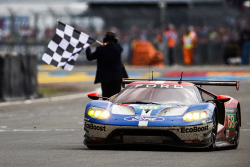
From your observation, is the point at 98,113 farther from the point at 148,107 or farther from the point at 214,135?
the point at 214,135

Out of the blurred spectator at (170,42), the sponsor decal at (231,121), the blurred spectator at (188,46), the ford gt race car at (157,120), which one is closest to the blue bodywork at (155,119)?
the ford gt race car at (157,120)

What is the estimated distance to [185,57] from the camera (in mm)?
39094

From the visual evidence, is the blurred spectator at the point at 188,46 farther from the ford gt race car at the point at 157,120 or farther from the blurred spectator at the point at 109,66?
the ford gt race car at the point at 157,120

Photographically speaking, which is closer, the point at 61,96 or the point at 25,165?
the point at 25,165

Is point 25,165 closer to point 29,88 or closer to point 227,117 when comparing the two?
point 227,117

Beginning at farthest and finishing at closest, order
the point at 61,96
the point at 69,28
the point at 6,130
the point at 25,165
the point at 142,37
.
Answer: the point at 142,37
the point at 61,96
the point at 69,28
the point at 6,130
the point at 25,165

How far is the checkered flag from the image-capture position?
14.4 meters

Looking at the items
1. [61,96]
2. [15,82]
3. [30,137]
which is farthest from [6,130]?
[61,96]

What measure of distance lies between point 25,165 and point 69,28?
271 inches

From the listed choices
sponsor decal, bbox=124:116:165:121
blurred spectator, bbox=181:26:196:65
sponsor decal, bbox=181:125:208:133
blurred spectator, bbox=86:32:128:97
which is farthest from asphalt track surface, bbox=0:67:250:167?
blurred spectator, bbox=181:26:196:65

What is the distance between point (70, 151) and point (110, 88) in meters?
4.34

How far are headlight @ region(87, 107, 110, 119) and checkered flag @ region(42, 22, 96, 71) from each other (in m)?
4.48

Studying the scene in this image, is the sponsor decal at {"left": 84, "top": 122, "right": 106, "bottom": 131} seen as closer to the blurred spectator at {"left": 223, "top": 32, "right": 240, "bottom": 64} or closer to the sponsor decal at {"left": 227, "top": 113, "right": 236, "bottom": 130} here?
the sponsor decal at {"left": 227, "top": 113, "right": 236, "bottom": 130}

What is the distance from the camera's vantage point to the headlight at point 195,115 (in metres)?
9.58
